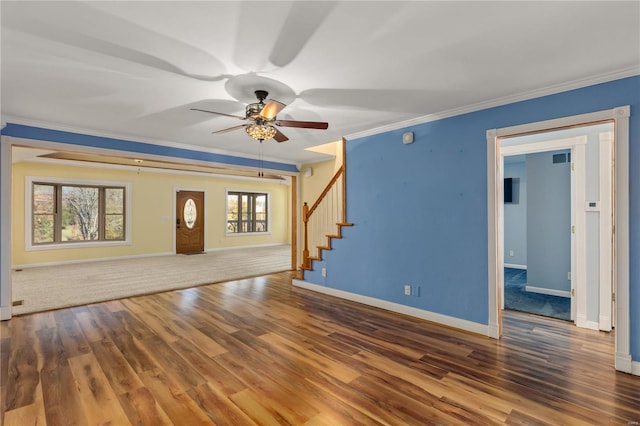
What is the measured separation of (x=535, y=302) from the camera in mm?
4578

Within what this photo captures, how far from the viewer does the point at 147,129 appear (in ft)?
14.5

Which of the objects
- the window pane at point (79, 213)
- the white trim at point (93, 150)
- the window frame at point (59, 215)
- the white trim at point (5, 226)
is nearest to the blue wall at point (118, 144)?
the white trim at point (93, 150)

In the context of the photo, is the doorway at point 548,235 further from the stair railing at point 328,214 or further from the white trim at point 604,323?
the stair railing at point 328,214

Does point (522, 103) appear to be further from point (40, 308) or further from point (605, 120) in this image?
point (40, 308)

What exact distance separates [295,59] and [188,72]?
949 mm

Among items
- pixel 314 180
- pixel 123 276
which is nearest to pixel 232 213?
pixel 123 276

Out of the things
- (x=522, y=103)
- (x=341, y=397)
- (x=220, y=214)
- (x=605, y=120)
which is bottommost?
(x=341, y=397)

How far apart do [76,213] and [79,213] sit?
6 cm

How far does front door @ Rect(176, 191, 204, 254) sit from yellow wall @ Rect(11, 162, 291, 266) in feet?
0.63

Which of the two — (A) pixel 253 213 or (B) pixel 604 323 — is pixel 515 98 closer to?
(B) pixel 604 323

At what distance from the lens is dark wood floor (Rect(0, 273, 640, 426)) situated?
2.09 metres

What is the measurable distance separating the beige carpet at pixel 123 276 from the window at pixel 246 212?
2.28m

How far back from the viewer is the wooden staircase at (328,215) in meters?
4.96

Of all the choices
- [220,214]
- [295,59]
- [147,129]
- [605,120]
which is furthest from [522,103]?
[220,214]
